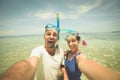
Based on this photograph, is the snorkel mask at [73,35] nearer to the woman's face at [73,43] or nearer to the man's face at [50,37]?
the woman's face at [73,43]

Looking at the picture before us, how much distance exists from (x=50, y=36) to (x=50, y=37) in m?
0.03

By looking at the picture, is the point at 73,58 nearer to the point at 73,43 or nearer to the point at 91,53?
the point at 73,43

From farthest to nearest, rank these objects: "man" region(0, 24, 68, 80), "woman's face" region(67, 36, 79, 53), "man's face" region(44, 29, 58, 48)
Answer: "woman's face" region(67, 36, 79, 53)
"man's face" region(44, 29, 58, 48)
"man" region(0, 24, 68, 80)

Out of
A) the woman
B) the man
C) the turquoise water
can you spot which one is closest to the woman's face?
the woman

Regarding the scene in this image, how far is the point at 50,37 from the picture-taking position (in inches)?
79.3

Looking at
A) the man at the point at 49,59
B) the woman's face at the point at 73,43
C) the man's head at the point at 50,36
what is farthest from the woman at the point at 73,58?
the man's head at the point at 50,36

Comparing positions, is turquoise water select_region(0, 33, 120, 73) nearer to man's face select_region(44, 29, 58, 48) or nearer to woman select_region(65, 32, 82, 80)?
woman select_region(65, 32, 82, 80)

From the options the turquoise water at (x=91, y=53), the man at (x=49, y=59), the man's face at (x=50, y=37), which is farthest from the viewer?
the turquoise water at (x=91, y=53)

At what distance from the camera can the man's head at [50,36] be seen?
78.7 inches

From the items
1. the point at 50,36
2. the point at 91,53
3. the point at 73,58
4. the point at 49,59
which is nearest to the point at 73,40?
the point at 73,58

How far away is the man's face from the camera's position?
200 cm

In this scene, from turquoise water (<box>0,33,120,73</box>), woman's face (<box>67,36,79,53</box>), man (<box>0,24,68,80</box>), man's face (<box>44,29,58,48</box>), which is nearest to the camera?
man (<box>0,24,68,80</box>)

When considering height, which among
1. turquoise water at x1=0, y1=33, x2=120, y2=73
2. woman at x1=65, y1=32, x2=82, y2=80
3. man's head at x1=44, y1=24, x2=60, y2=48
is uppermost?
man's head at x1=44, y1=24, x2=60, y2=48

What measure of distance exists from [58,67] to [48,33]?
61 centimetres
